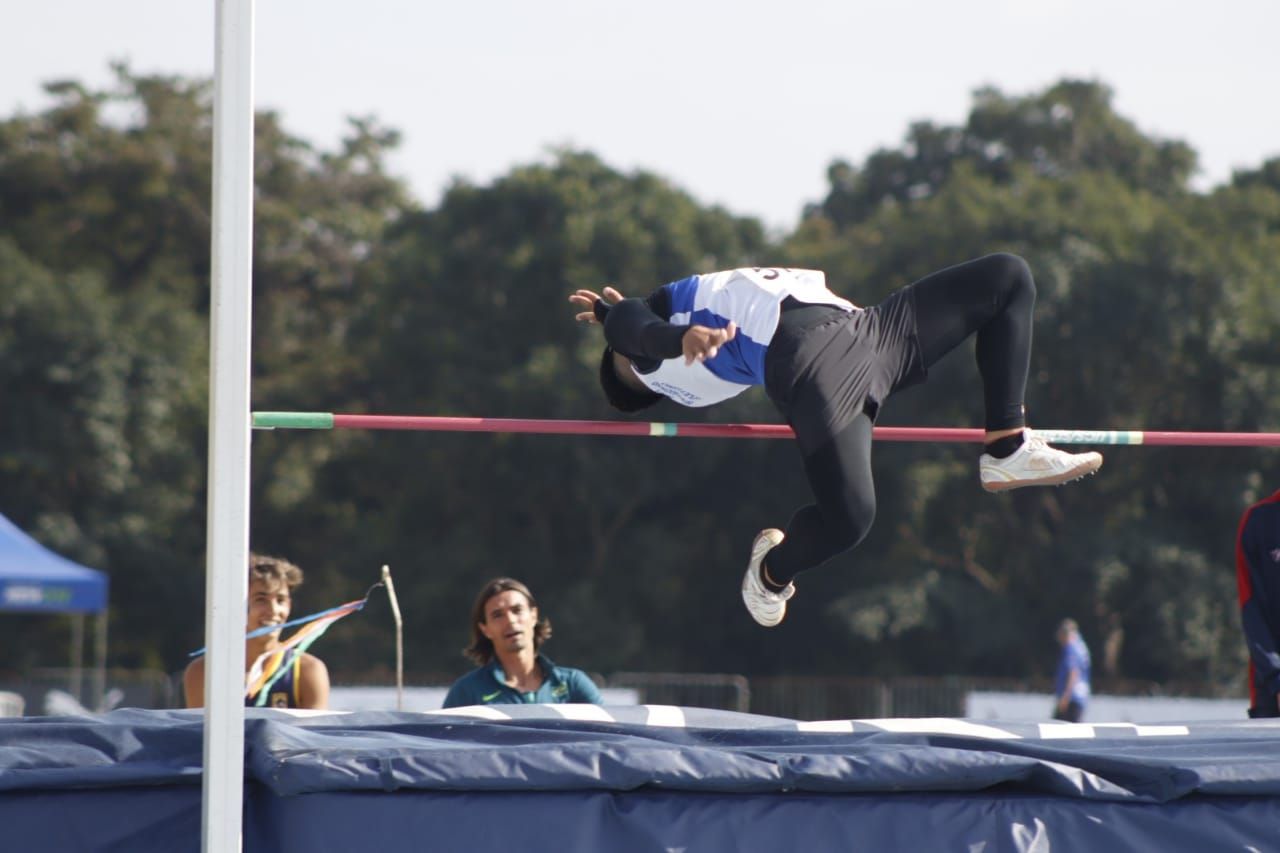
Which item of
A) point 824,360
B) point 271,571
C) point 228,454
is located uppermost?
point 824,360

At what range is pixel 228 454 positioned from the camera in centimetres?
267

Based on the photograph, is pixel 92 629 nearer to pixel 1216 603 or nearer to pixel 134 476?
pixel 134 476

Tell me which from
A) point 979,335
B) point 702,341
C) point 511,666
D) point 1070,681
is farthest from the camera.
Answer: point 1070,681

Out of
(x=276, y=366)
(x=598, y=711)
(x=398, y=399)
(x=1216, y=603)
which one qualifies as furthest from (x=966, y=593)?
(x=598, y=711)

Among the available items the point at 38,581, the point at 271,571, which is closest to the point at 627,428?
the point at 271,571

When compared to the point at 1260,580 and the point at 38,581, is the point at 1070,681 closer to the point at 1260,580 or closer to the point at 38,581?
the point at 38,581

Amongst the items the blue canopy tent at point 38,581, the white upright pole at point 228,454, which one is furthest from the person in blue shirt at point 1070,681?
the white upright pole at point 228,454

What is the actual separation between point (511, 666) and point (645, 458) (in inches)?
744

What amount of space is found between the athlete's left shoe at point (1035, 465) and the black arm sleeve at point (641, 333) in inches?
30.0

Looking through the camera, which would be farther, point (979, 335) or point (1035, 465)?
point (979, 335)

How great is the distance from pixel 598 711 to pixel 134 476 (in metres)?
22.0

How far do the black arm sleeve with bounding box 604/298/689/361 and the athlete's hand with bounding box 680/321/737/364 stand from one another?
0.12ft

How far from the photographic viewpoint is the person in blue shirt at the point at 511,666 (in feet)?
15.5

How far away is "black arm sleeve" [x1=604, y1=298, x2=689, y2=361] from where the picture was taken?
349 cm
